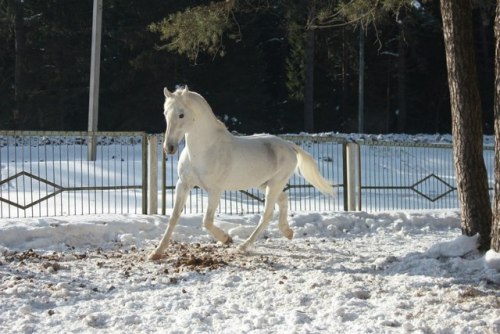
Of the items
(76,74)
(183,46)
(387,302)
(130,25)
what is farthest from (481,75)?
(387,302)

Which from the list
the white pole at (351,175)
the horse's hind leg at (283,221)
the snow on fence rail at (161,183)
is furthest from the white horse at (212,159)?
the white pole at (351,175)

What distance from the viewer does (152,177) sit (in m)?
11.6

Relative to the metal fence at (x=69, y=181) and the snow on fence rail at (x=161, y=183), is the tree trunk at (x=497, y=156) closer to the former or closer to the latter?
the snow on fence rail at (x=161, y=183)

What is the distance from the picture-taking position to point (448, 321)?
5.04 m

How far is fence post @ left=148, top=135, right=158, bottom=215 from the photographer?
1149 centimetres

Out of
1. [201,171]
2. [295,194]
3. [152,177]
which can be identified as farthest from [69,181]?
[201,171]

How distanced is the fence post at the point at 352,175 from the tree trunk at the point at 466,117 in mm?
5788

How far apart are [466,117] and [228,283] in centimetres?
342

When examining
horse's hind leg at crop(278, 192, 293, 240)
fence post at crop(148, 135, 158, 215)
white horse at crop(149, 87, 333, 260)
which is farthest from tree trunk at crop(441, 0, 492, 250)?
fence post at crop(148, 135, 158, 215)

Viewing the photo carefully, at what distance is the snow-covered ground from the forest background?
78.7 feet

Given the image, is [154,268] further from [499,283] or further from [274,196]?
[499,283]

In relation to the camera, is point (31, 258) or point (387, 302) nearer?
point (387, 302)

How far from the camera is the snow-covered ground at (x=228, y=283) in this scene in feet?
17.1

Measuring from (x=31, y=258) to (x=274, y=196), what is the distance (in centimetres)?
335
